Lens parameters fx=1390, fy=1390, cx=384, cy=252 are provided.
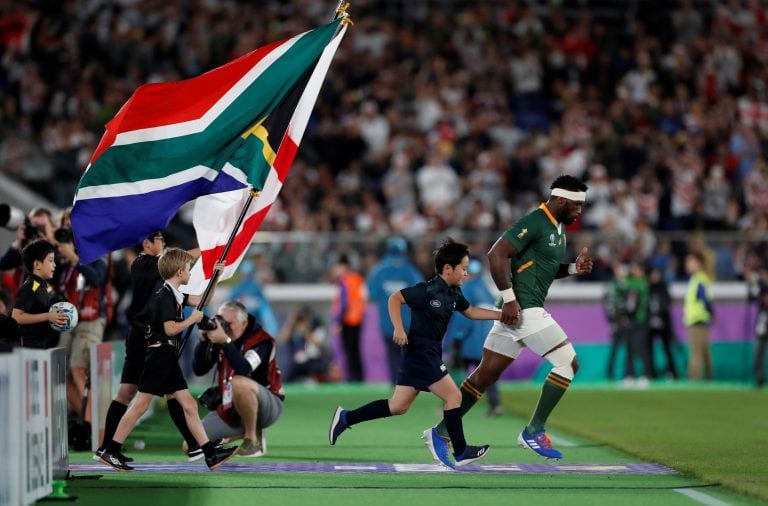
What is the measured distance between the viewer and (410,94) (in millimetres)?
30312

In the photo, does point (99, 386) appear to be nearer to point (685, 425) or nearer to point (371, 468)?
point (371, 468)

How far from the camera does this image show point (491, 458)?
12195mm

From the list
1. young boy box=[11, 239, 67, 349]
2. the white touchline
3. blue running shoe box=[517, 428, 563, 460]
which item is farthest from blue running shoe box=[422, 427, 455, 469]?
young boy box=[11, 239, 67, 349]

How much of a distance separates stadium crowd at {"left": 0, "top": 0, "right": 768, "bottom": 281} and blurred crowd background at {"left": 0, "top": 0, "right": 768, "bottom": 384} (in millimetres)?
47

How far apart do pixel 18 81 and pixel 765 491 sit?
21053mm

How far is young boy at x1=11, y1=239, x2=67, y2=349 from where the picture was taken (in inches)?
439

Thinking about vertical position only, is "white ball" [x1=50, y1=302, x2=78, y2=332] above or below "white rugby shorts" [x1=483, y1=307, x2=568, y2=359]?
above

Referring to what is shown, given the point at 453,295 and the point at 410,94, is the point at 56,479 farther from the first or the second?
the point at 410,94

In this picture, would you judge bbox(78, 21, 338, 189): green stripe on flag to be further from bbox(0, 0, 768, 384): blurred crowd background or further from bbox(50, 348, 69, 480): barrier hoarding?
bbox(0, 0, 768, 384): blurred crowd background

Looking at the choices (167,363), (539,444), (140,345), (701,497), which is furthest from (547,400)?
(140,345)

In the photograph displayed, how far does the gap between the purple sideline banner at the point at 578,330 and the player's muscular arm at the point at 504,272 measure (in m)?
14.7

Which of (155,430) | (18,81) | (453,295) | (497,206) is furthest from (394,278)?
(453,295)

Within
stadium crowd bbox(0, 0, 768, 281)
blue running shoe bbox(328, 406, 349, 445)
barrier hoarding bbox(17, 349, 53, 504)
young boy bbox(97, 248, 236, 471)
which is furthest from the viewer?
stadium crowd bbox(0, 0, 768, 281)

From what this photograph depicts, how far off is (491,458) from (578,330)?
50.4ft
